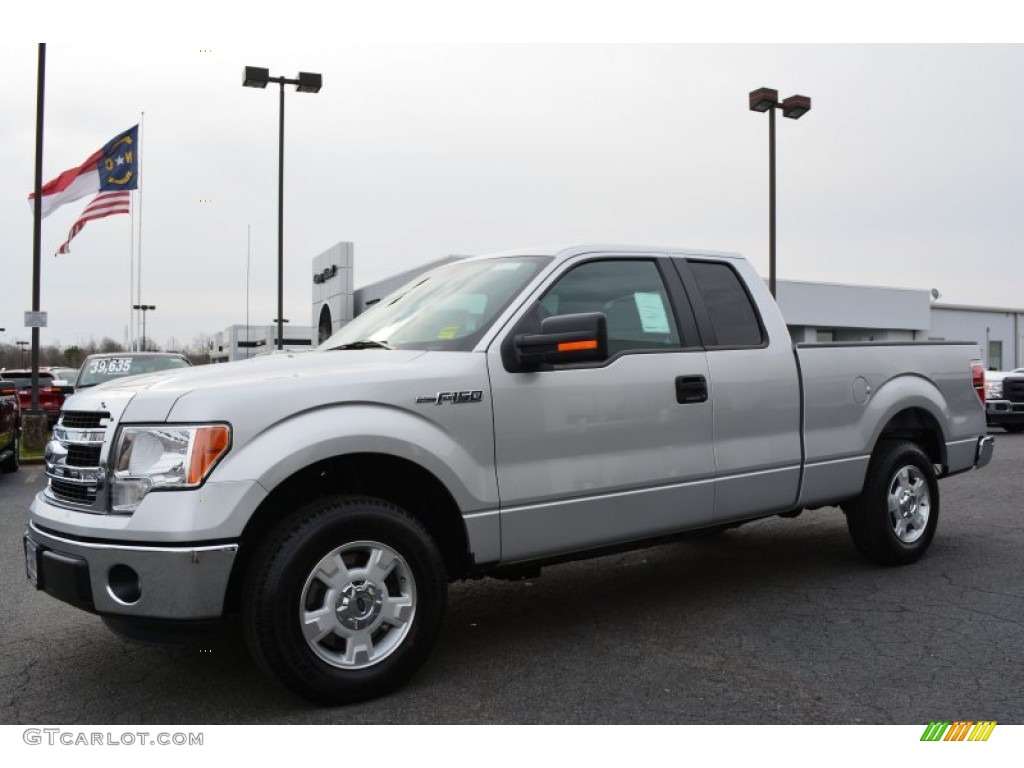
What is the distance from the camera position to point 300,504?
148 inches

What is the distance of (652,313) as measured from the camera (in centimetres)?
477

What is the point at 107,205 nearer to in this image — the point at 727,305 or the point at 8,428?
the point at 8,428

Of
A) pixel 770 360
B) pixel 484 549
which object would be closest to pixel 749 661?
pixel 484 549

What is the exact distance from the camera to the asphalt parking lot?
352 cm

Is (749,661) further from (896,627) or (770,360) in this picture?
(770,360)

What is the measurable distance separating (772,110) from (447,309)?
54.2ft

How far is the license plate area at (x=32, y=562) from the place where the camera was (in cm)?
367

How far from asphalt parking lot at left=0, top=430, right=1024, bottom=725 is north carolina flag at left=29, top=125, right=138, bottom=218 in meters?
13.5

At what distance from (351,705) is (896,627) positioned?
274 cm

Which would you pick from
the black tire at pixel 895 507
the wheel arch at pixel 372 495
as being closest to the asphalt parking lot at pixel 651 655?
the black tire at pixel 895 507

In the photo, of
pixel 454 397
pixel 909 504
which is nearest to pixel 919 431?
pixel 909 504

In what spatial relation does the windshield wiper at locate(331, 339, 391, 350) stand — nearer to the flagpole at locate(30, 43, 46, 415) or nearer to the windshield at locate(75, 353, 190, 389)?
the windshield at locate(75, 353, 190, 389)

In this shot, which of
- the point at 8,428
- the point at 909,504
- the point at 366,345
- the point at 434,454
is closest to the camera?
the point at 434,454

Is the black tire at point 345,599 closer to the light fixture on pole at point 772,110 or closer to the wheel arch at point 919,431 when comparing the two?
the wheel arch at point 919,431
